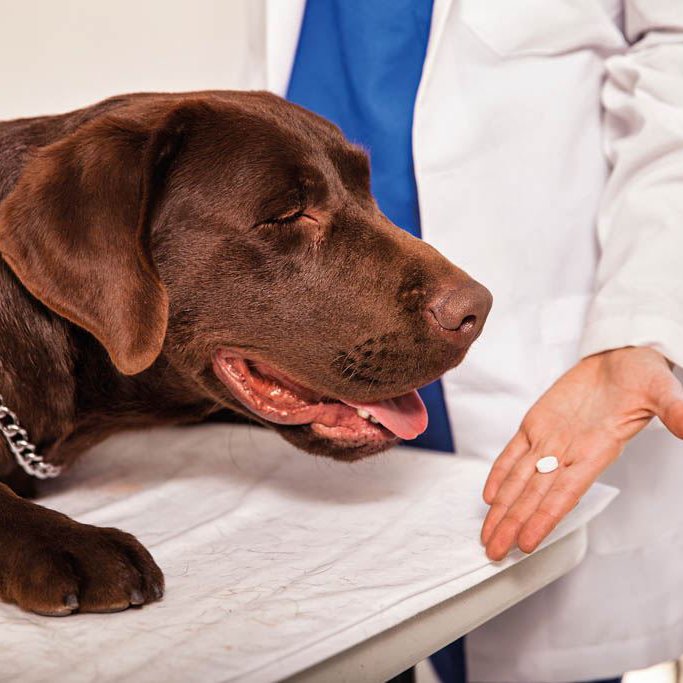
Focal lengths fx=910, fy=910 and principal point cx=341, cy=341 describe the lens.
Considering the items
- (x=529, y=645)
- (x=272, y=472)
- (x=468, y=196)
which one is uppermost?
(x=468, y=196)

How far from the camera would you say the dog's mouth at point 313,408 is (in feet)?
4.03

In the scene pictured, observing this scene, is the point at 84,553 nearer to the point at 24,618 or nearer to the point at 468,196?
the point at 24,618

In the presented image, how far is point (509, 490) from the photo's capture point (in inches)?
46.3

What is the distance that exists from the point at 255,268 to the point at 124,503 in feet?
1.29

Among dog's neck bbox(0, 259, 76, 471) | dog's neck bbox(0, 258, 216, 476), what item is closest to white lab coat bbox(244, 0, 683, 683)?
dog's neck bbox(0, 258, 216, 476)

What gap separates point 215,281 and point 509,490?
1.55ft

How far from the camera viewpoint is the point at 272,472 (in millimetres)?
1424

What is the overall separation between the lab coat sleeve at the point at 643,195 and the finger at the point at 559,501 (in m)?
0.21

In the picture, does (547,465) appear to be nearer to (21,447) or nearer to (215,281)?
(215,281)

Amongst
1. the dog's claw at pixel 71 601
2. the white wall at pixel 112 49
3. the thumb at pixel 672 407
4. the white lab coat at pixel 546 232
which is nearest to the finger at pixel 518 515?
the thumb at pixel 672 407

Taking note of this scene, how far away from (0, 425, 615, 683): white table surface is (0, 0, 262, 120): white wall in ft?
2.77

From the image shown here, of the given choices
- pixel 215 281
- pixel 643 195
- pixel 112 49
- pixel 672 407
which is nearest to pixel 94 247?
pixel 215 281

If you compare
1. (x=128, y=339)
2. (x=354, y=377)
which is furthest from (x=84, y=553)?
(x=354, y=377)

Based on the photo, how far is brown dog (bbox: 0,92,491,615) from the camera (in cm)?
111
